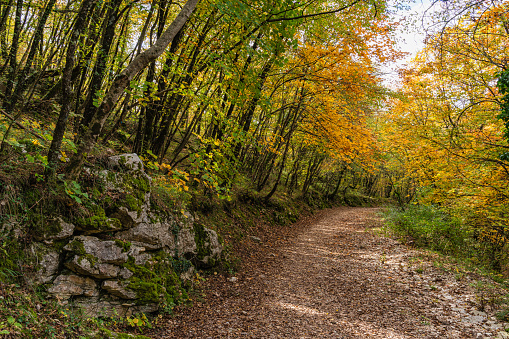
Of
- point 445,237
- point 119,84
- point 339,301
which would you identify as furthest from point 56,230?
point 445,237

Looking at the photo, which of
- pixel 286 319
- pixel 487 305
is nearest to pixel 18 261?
pixel 286 319

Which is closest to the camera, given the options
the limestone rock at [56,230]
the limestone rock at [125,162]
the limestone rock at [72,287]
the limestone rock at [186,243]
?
the limestone rock at [72,287]

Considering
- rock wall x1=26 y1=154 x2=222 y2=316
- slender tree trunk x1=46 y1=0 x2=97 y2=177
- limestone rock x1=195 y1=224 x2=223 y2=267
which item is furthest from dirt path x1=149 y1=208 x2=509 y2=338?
slender tree trunk x1=46 y1=0 x2=97 y2=177

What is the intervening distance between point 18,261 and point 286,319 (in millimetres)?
4362

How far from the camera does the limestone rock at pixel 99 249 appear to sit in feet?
12.3

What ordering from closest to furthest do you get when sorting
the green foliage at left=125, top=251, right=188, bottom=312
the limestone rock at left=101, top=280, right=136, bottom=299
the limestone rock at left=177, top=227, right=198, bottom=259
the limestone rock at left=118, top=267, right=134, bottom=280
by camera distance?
the limestone rock at left=101, top=280, right=136, bottom=299 < the limestone rock at left=118, top=267, right=134, bottom=280 < the green foliage at left=125, top=251, right=188, bottom=312 < the limestone rock at left=177, top=227, right=198, bottom=259

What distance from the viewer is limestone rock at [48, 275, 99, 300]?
11.1ft

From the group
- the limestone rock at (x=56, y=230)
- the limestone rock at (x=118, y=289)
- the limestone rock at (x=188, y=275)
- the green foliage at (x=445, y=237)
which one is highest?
the green foliage at (x=445, y=237)

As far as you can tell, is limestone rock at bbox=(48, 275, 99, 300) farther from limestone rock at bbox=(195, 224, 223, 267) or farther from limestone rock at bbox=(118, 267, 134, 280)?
limestone rock at bbox=(195, 224, 223, 267)

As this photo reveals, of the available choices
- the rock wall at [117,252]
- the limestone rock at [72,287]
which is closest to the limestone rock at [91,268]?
the rock wall at [117,252]

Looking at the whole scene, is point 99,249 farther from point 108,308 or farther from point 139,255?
point 108,308

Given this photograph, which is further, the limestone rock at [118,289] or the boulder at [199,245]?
the boulder at [199,245]

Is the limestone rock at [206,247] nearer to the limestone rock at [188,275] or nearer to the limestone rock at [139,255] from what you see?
the limestone rock at [188,275]

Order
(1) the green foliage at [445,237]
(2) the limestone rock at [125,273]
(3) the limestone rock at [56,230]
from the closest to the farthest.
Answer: (3) the limestone rock at [56,230] → (2) the limestone rock at [125,273] → (1) the green foliage at [445,237]
